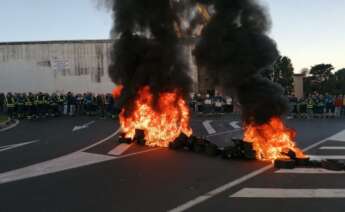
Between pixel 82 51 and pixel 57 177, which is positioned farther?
pixel 82 51

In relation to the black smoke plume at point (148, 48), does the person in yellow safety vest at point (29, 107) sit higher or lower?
lower

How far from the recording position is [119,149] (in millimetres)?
11117

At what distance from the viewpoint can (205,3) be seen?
10.2 meters

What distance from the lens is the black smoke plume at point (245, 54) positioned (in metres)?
9.11

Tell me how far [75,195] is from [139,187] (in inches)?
42.1

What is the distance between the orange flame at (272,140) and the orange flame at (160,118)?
9.04ft

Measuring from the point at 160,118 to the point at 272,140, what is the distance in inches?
159

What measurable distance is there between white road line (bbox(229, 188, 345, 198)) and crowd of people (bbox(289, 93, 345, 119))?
58.0ft

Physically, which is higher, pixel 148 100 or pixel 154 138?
pixel 148 100

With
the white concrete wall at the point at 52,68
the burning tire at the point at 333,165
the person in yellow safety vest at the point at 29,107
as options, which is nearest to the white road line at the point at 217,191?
the burning tire at the point at 333,165

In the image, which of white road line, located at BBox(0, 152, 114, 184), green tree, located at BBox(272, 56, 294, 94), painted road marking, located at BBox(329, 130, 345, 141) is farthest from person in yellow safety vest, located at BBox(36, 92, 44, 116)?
green tree, located at BBox(272, 56, 294, 94)

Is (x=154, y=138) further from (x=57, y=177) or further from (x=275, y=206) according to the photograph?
(x=275, y=206)

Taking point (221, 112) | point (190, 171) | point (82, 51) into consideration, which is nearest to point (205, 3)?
point (190, 171)

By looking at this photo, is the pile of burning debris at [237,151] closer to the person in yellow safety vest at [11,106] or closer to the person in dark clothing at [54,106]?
the person in yellow safety vest at [11,106]
